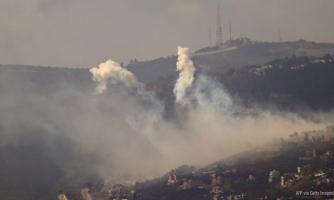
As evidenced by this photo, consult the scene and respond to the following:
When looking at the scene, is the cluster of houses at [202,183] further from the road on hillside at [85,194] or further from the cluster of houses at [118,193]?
the road on hillside at [85,194]

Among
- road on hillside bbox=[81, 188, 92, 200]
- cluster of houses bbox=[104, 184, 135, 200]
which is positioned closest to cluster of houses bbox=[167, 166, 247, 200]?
cluster of houses bbox=[104, 184, 135, 200]

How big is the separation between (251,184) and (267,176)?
16.1ft

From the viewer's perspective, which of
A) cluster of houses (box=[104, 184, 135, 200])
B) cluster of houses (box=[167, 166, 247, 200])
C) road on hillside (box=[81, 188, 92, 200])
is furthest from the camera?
road on hillside (box=[81, 188, 92, 200])

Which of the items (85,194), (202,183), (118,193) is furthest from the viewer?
(85,194)

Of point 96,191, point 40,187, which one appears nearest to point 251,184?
point 96,191

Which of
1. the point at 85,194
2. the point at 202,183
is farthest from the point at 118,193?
the point at 202,183

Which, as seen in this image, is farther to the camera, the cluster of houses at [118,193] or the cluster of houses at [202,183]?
the cluster of houses at [118,193]

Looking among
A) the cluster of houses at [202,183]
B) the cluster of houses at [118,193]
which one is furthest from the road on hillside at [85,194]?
the cluster of houses at [202,183]

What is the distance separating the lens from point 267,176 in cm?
17362

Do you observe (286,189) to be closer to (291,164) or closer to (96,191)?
(291,164)

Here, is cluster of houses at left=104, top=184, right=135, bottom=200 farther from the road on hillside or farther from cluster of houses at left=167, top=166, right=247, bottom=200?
cluster of houses at left=167, top=166, right=247, bottom=200

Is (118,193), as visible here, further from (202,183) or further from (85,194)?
(202,183)

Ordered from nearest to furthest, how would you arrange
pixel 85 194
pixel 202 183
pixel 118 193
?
1. pixel 118 193
2. pixel 202 183
3. pixel 85 194

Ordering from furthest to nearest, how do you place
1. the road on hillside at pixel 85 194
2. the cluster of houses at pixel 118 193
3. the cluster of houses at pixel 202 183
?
the road on hillside at pixel 85 194 < the cluster of houses at pixel 118 193 < the cluster of houses at pixel 202 183
